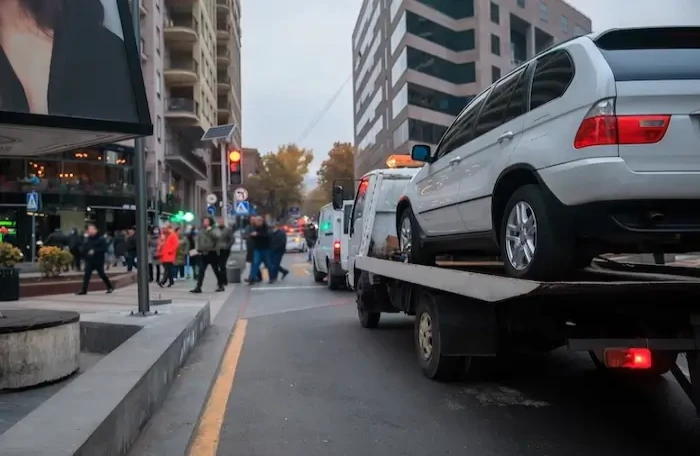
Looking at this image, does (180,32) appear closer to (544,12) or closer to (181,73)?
(181,73)

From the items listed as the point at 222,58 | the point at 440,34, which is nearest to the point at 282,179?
the point at 222,58

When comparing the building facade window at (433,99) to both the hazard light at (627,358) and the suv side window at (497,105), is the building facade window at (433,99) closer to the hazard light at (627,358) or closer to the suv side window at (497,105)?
the suv side window at (497,105)

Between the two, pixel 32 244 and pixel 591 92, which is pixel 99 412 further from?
pixel 32 244

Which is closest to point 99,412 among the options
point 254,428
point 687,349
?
point 254,428

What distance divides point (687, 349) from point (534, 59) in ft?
8.04

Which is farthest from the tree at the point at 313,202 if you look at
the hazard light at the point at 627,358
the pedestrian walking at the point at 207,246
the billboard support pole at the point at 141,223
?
the hazard light at the point at 627,358

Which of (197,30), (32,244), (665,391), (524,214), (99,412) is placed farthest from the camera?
(197,30)

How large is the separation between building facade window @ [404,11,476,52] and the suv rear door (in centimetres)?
4639

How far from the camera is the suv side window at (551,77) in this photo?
14.4 ft

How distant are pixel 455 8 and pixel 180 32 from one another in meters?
22.1

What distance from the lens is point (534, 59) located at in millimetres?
5090

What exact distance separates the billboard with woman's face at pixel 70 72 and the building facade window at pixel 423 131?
1673 inches

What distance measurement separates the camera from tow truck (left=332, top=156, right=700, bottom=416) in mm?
3834

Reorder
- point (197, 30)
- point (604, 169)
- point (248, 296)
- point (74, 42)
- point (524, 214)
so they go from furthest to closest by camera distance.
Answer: point (197, 30) → point (248, 296) → point (74, 42) → point (524, 214) → point (604, 169)
